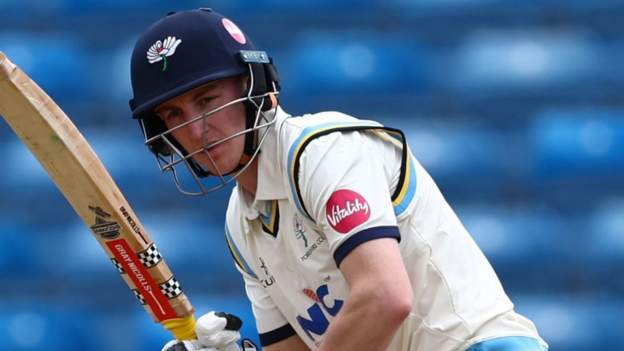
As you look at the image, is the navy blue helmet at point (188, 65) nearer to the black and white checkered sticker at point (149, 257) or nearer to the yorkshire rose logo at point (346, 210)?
the yorkshire rose logo at point (346, 210)

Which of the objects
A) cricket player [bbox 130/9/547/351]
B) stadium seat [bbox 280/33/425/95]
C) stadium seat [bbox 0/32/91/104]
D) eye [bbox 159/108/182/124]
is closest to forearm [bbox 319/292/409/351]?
cricket player [bbox 130/9/547/351]

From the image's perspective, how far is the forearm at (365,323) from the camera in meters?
2.10

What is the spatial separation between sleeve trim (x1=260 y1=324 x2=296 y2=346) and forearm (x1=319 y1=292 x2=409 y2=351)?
17.1 inches

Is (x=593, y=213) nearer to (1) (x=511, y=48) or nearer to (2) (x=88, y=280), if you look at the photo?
(1) (x=511, y=48)

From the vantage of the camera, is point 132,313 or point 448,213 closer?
point 448,213

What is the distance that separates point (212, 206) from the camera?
4.38 m

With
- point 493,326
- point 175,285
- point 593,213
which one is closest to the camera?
point 493,326

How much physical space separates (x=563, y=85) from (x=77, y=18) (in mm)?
1643

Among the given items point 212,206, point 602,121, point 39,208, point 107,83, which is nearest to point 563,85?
point 602,121

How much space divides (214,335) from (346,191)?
622 mm

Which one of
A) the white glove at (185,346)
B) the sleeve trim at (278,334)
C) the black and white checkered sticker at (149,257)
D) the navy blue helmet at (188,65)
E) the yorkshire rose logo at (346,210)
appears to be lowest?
the sleeve trim at (278,334)

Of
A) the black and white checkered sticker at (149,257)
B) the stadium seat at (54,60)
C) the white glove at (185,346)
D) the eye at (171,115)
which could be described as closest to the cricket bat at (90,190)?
the black and white checkered sticker at (149,257)

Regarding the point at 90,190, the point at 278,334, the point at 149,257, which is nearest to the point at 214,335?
Answer: the point at 278,334

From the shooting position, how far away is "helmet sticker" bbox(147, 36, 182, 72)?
2326 mm
